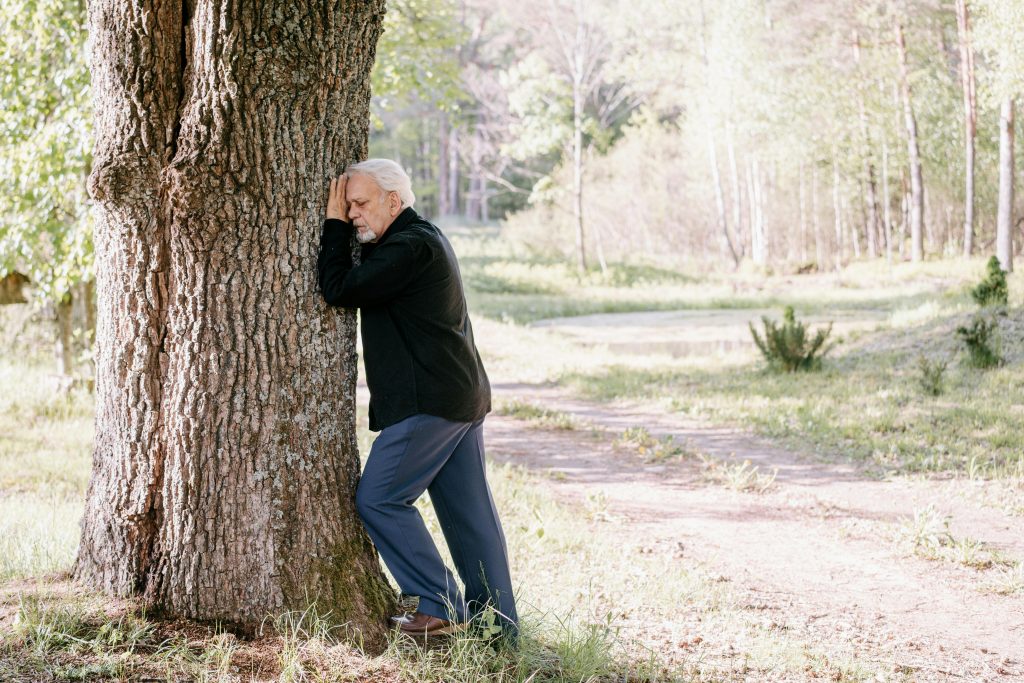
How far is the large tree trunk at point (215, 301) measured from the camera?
10.4 ft

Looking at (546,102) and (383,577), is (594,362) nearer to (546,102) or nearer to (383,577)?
(383,577)

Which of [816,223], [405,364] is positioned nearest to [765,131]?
[816,223]

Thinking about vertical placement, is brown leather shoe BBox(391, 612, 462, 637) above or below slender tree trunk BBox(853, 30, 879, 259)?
below

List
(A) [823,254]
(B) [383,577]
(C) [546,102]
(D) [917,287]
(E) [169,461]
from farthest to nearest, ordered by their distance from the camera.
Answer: (A) [823,254], (C) [546,102], (D) [917,287], (B) [383,577], (E) [169,461]

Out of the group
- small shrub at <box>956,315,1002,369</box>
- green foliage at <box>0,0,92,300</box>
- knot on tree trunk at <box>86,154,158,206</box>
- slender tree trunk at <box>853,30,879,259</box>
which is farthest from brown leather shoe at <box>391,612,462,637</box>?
slender tree trunk at <box>853,30,879,259</box>

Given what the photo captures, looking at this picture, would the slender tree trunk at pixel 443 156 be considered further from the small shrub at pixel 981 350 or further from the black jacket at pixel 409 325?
the black jacket at pixel 409 325

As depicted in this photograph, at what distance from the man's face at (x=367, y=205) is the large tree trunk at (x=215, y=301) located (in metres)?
0.13

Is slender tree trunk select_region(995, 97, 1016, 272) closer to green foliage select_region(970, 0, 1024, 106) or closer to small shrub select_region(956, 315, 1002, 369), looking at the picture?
green foliage select_region(970, 0, 1024, 106)

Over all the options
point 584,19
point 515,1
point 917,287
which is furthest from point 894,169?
point 515,1

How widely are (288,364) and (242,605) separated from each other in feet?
2.91

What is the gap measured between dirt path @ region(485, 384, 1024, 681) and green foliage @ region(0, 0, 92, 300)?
4.24 meters

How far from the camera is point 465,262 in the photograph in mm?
29688

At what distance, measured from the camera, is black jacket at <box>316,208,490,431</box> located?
3.29 meters

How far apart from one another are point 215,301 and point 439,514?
1.22 m
